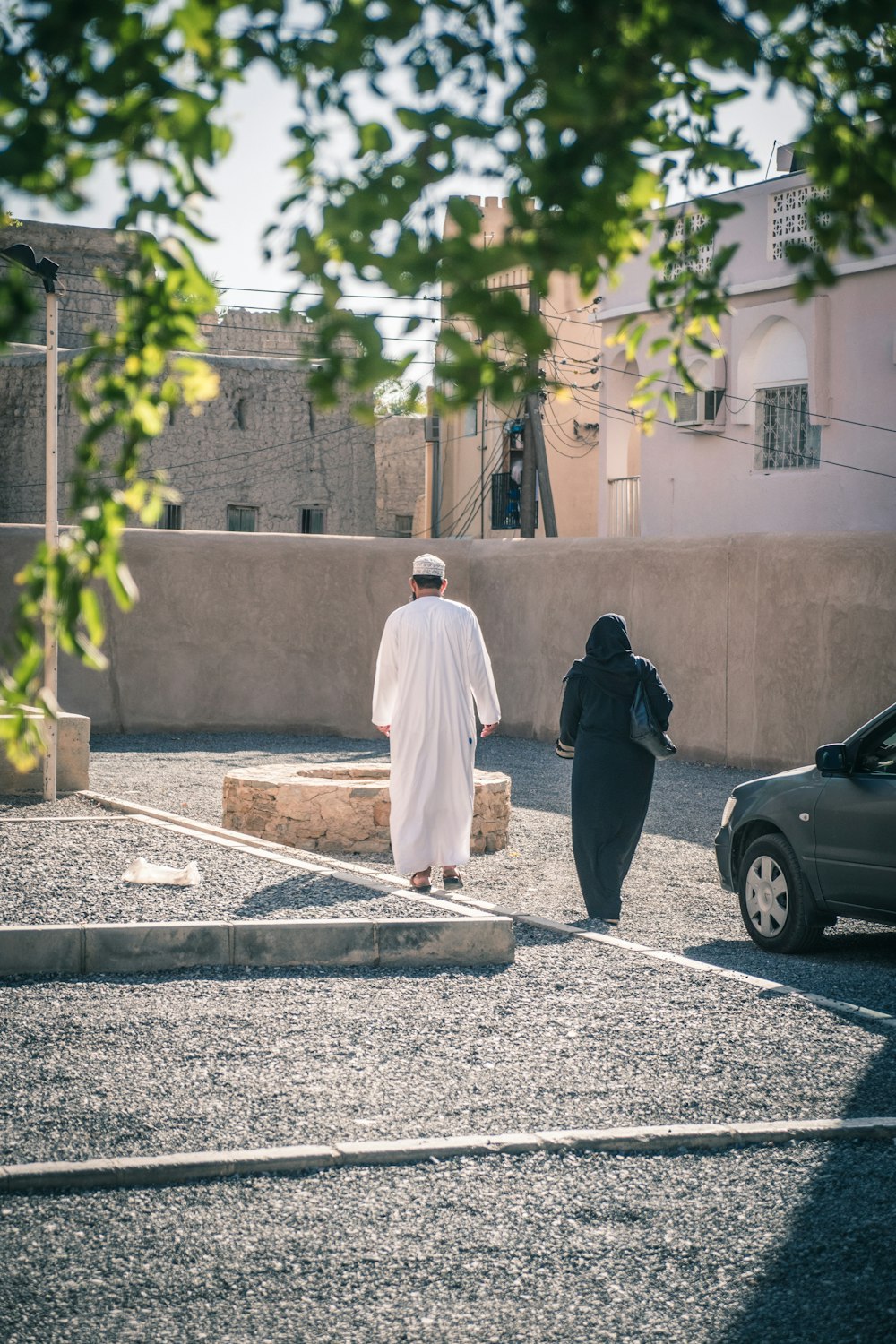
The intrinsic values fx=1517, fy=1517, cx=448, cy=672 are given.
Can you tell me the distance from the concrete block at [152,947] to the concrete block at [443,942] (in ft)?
2.35

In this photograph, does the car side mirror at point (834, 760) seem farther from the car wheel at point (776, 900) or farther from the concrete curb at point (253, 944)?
the concrete curb at point (253, 944)

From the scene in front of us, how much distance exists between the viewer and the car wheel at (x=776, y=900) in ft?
25.6

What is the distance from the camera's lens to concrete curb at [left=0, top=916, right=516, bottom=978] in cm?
633

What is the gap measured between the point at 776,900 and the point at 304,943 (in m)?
2.73

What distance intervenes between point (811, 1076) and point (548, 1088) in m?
0.94

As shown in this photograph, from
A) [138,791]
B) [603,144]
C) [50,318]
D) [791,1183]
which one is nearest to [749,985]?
[791,1183]

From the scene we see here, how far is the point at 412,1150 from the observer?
4.38m

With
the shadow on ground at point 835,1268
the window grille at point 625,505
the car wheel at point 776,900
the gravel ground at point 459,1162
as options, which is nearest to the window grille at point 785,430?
the window grille at point 625,505

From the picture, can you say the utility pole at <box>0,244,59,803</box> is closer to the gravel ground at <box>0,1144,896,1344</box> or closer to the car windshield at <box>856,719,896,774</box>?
the car windshield at <box>856,719,896,774</box>

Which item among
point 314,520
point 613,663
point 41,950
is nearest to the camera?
point 41,950

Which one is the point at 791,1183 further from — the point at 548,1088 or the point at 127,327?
the point at 127,327

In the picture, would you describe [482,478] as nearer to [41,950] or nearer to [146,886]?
[146,886]

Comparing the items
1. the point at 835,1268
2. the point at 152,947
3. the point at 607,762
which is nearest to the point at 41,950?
the point at 152,947

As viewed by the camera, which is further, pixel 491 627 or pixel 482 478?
pixel 482 478
